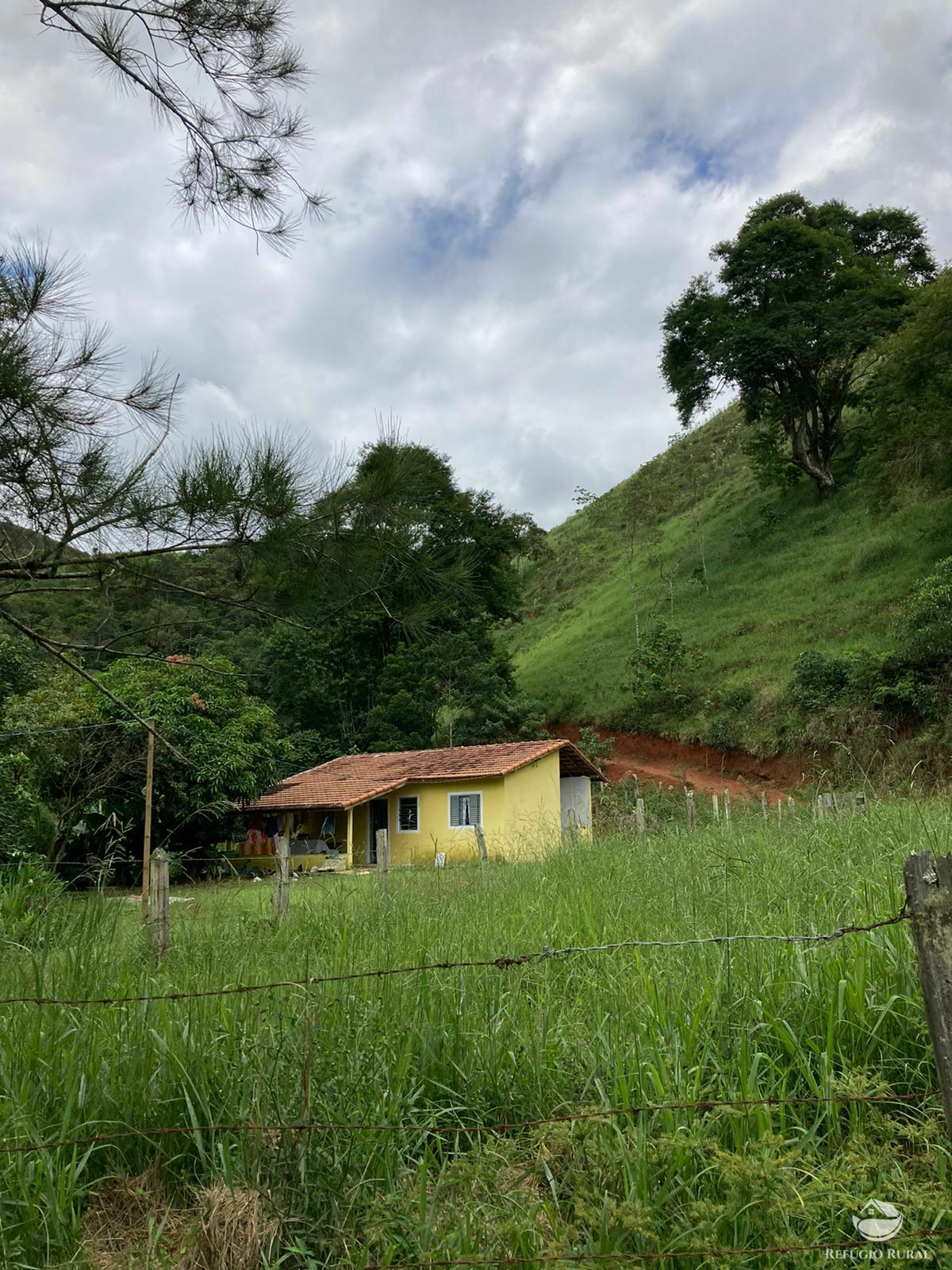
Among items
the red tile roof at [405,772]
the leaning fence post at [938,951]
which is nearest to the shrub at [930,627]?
the red tile roof at [405,772]

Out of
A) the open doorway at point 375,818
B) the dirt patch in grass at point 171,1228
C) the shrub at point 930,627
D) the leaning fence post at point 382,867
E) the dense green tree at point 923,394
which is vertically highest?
the dense green tree at point 923,394

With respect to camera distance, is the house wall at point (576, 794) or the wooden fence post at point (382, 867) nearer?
the wooden fence post at point (382, 867)

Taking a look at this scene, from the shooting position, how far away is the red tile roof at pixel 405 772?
23.4 meters

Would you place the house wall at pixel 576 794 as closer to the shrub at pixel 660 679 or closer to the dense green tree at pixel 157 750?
the shrub at pixel 660 679

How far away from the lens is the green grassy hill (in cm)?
2756

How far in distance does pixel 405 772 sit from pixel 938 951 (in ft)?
76.4

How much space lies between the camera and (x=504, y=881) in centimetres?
744

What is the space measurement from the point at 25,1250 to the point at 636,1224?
1.62 metres

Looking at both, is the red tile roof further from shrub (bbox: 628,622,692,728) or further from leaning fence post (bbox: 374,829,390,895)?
leaning fence post (bbox: 374,829,390,895)

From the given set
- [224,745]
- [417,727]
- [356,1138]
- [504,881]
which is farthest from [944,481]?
[356,1138]

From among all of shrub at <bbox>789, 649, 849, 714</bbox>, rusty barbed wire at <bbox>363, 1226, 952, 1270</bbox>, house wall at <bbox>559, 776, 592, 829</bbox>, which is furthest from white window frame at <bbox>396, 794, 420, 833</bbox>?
rusty barbed wire at <bbox>363, 1226, 952, 1270</bbox>

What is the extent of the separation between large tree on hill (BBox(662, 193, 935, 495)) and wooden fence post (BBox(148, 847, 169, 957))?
33535 mm

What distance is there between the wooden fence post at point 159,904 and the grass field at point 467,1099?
411 mm

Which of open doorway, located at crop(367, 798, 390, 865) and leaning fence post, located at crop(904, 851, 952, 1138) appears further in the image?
open doorway, located at crop(367, 798, 390, 865)
